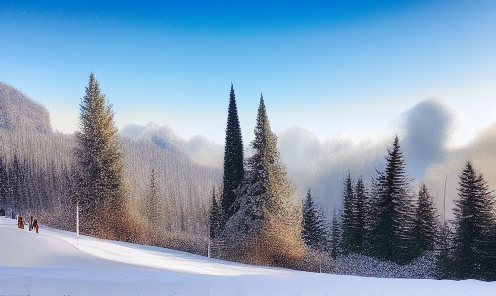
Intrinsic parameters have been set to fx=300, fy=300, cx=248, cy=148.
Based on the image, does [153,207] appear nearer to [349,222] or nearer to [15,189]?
[349,222]

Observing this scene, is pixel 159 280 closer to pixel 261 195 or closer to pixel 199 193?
pixel 261 195

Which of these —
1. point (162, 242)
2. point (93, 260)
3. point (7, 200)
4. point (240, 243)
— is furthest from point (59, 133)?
point (93, 260)

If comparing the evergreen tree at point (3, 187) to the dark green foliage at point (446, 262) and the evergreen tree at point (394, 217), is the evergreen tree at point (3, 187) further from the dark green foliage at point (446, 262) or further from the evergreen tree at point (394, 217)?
the dark green foliage at point (446, 262)

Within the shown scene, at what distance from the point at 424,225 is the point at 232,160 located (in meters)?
17.1

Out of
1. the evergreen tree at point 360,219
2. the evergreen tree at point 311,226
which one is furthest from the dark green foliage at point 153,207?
the evergreen tree at point 360,219

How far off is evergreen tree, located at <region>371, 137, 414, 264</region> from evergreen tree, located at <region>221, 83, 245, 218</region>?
1152 cm

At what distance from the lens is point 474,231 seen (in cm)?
1939

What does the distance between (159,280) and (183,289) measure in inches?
27.1

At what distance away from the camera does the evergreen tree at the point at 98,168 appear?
70.5 ft

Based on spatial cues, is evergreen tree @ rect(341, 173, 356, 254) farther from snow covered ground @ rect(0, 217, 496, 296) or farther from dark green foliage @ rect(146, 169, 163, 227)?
dark green foliage @ rect(146, 169, 163, 227)

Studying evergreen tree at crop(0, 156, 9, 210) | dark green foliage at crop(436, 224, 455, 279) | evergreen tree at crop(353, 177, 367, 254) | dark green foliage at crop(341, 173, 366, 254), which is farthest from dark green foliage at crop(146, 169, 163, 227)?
dark green foliage at crop(436, 224, 455, 279)

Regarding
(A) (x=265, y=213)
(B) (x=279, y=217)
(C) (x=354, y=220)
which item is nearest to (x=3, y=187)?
(A) (x=265, y=213)

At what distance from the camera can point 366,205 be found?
89.9 ft

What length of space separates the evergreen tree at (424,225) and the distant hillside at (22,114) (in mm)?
77986
